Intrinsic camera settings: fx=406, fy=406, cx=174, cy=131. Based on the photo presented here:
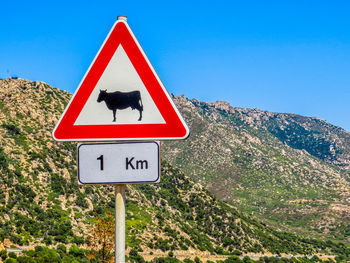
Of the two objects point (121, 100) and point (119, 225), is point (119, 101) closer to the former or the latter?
point (121, 100)

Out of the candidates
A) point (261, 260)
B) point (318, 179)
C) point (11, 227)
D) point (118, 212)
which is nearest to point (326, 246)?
point (261, 260)

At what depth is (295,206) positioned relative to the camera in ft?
425

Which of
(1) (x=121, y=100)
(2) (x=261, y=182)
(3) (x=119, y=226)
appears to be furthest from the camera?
(2) (x=261, y=182)

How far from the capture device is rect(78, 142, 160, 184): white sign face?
14.5 feet

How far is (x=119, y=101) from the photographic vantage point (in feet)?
14.9

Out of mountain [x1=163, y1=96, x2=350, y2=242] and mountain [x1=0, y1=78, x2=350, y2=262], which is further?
mountain [x1=163, y1=96, x2=350, y2=242]

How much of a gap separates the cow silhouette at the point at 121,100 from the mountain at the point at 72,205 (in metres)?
46.7

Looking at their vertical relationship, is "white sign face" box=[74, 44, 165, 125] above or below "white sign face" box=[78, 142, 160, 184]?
above

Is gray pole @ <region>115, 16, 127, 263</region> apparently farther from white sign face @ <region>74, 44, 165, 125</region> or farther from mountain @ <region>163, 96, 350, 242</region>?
mountain @ <region>163, 96, 350, 242</region>

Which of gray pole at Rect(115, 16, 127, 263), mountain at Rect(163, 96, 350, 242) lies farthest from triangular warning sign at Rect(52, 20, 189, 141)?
mountain at Rect(163, 96, 350, 242)

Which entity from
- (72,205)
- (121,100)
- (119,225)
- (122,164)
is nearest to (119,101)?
(121,100)

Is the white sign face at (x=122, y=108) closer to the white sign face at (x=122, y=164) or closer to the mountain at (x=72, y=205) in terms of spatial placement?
the white sign face at (x=122, y=164)

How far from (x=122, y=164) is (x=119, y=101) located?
0.70 meters

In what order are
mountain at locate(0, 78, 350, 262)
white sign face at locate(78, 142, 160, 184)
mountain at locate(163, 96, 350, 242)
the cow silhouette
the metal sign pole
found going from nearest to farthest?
the metal sign pole, white sign face at locate(78, 142, 160, 184), the cow silhouette, mountain at locate(0, 78, 350, 262), mountain at locate(163, 96, 350, 242)
